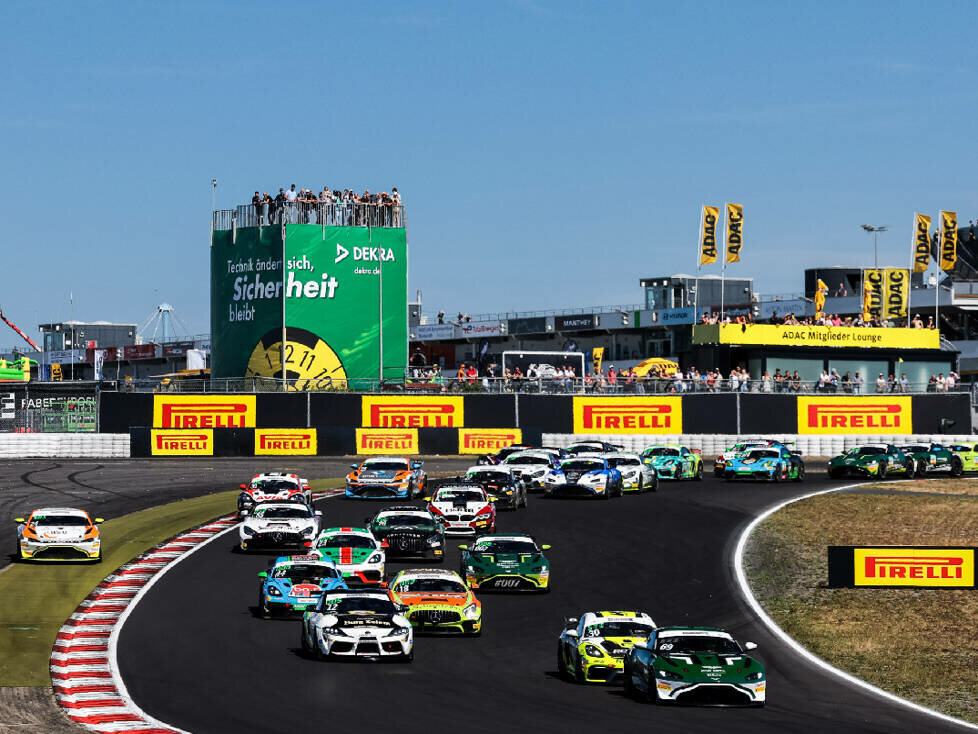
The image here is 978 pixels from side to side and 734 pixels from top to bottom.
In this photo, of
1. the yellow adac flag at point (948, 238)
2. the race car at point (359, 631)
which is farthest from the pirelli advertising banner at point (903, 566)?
the yellow adac flag at point (948, 238)

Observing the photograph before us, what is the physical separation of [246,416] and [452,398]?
842cm

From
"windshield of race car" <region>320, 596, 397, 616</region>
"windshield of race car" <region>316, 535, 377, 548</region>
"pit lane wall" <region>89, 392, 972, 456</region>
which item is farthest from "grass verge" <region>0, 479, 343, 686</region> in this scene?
"pit lane wall" <region>89, 392, 972, 456</region>

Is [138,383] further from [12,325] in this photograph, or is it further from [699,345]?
[12,325]

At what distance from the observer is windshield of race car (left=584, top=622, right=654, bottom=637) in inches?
915

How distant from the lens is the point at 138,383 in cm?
6122

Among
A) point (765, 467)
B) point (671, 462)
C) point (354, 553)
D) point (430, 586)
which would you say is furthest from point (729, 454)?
point (430, 586)

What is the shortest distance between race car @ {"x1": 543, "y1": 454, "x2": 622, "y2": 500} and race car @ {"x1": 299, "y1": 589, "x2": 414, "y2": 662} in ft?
73.1

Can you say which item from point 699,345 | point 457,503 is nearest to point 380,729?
point 457,503

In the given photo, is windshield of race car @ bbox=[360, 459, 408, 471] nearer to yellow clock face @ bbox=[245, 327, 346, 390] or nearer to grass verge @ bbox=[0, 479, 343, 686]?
grass verge @ bbox=[0, 479, 343, 686]

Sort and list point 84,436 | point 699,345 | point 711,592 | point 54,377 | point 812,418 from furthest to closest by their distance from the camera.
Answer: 1. point 54,377
2. point 699,345
3. point 812,418
4. point 84,436
5. point 711,592

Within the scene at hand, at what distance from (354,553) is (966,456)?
3224 centimetres

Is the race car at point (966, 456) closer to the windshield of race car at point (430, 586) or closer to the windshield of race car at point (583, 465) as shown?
the windshield of race car at point (583, 465)

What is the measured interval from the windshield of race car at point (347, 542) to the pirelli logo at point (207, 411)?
2868 cm

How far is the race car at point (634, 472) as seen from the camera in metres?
47.5
